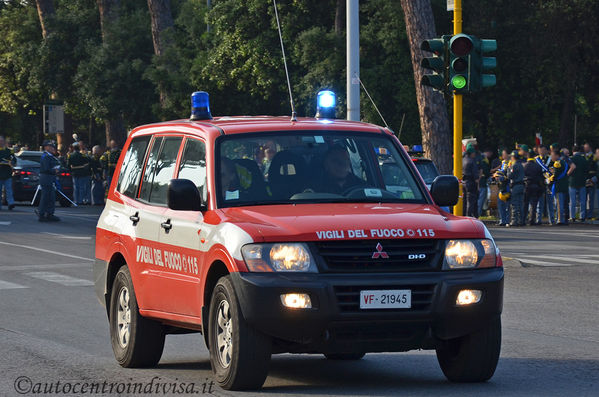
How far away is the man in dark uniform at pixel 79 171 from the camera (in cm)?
3812

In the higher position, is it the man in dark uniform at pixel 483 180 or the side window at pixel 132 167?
the side window at pixel 132 167

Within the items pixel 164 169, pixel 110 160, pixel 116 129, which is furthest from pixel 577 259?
pixel 116 129

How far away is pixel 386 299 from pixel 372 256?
0.26 m

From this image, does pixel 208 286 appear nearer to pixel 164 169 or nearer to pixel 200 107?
pixel 164 169

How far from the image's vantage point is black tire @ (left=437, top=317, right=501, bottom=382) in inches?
314

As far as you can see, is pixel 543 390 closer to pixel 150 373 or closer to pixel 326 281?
pixel 326 281

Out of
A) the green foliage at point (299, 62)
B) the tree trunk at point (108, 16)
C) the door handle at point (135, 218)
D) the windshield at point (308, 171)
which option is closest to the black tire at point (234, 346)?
the windshield at point (308, 171)

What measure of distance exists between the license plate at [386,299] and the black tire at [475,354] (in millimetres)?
640

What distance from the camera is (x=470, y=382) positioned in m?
8.20

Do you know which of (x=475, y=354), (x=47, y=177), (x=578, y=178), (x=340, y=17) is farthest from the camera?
(x=340, y=17)

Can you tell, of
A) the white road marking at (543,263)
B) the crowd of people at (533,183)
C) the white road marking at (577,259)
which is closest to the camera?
the white road marking at (543,263)

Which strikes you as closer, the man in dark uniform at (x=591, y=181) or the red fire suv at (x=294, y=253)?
the red fire suv at (x=294, y=253)

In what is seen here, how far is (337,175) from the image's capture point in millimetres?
8578

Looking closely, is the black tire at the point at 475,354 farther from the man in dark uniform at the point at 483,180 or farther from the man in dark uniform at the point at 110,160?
the man in dark uniform at the point at 110,160
